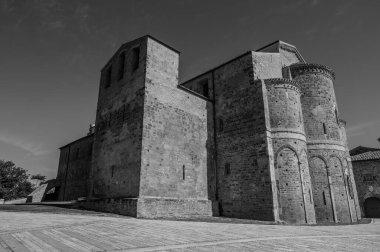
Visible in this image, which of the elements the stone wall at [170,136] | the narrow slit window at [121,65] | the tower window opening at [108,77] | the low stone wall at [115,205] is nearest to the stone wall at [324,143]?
the stone wall at [170,136]

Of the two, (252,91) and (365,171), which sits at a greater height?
(252,91)

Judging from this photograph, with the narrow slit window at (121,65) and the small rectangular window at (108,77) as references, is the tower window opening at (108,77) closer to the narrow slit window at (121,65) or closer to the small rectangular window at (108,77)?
the small rectangular window at (108,77)

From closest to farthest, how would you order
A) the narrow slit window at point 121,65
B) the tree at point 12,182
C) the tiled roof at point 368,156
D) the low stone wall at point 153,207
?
the low stone wall at point 153,207, the narrow slit window at point 121,65, the tiled roof at point 368,156, the tree at point 12,182

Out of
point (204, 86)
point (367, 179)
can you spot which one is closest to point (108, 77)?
point (204, 86)

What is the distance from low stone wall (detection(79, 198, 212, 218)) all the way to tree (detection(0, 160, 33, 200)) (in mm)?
28022

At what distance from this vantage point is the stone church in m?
14.7

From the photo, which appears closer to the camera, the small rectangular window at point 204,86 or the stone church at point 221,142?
the stone church at point 221,142

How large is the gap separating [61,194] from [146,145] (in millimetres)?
19217

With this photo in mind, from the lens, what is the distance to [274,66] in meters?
19.1

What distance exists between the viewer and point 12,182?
38250 millimetres

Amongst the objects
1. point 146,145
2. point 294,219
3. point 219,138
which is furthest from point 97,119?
point 294,219

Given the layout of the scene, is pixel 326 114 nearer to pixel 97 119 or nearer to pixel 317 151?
pixel 317 151

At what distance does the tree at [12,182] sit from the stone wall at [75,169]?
1255 centimetres

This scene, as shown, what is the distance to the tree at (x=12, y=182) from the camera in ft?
120
